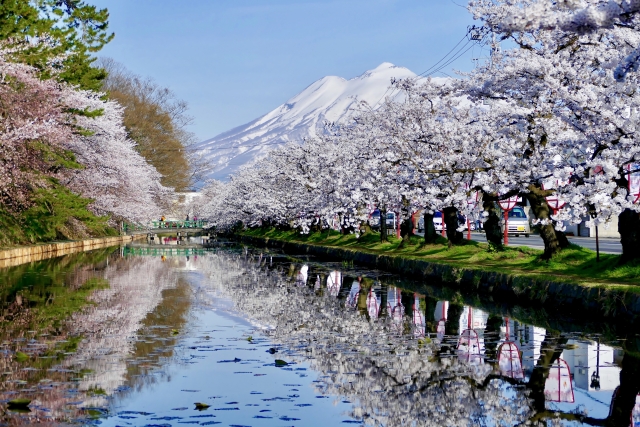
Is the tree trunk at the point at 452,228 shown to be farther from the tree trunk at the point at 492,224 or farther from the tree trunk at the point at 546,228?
the tree trunk at the point at 546,228

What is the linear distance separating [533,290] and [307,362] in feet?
29.6

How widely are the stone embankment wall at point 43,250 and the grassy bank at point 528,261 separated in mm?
14747

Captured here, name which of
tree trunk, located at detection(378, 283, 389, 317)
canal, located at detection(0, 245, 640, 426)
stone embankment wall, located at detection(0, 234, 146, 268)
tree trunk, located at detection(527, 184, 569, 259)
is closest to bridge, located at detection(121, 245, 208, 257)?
stone embankment wall, located at detection(0, 234, 146, 268)

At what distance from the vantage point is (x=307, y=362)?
11047 millimetres

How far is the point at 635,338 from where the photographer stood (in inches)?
514

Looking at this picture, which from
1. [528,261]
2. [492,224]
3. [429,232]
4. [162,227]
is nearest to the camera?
[528,261]

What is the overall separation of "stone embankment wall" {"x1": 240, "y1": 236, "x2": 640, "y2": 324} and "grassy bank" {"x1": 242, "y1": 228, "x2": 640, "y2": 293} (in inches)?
8.2

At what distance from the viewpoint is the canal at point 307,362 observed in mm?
8109

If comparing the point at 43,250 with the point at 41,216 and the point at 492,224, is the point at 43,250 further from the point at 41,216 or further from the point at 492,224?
the point at 492,224

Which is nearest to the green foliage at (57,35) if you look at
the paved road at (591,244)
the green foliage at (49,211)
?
the green foliage at (49,211)

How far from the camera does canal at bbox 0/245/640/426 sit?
8109 mm

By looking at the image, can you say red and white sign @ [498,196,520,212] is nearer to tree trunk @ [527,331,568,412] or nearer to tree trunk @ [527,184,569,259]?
tree trunk @ [527,184,569,259]

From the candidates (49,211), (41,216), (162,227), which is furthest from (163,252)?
(162,227)

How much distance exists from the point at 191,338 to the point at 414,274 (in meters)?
15.3
